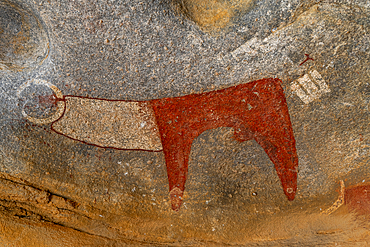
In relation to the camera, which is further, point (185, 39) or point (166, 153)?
point (166, 153)

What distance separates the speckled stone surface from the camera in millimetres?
1971

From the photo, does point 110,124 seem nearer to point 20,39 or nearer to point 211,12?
point 20,39

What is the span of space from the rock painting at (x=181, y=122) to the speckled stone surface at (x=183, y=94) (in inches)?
2.4

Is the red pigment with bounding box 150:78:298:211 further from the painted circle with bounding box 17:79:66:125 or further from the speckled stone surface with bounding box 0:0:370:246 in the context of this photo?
the painted circle with bounding box 17:79:66:125

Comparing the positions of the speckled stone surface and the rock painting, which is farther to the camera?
the rock painting

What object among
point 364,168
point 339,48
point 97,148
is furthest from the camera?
point 97,148

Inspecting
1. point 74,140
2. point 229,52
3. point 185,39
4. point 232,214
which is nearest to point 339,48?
point 229,52

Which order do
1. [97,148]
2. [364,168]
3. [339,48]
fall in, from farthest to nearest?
[97,148] → [364,168] → [339,48]

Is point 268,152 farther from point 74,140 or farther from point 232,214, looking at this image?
point 74,140

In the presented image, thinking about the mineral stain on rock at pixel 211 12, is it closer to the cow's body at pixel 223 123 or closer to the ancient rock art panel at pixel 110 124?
the cow's body at pixel 223 123

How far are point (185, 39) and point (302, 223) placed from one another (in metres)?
2.13

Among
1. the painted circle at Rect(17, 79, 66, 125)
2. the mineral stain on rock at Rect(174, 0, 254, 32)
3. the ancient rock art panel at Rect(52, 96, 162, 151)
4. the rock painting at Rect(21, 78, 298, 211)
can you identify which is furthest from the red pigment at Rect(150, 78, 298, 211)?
the painted circle at Rect(17, 79, 66, 125)

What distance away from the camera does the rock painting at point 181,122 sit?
209 centimetres

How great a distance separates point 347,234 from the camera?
76.7 inches
